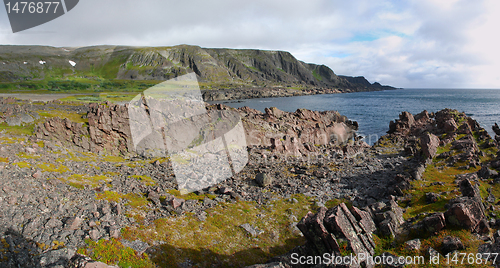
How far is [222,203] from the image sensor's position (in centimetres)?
1900

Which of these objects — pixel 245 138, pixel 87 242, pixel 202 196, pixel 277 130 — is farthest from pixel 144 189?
pixel 277 130

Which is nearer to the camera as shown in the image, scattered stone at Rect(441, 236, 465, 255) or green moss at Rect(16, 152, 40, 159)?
scattered stone at Rect(441, 236, 465, 255)

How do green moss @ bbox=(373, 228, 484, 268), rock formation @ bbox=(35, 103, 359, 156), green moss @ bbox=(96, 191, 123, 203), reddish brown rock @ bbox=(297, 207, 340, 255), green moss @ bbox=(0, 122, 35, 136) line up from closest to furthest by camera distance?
green moss @ bbox=(373, 228, 484, 268)
reddish brown rock @ bbox=(297, 207, 340, 255)
green moss @ bbox=(96, 191, 123, 203)
green moss @ bbox=(0, 122, 35, 136)
rock formation @ bbox=(35, 103, 359, 156)

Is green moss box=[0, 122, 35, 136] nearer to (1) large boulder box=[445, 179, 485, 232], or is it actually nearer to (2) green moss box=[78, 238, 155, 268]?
(2) green moss box=[78, 238, 155, 268]

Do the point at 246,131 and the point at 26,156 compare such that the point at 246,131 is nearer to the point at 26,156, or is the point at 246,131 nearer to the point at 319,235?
the point at 26,156

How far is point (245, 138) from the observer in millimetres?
37406

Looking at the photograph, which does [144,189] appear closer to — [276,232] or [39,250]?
[39,250]

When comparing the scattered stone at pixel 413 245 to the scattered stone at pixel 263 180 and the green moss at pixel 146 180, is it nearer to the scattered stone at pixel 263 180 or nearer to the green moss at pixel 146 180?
the scattered stone at pixel 263 180

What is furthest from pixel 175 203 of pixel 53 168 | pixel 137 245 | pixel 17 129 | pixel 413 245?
pixel 17 129

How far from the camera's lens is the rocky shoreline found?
1172cm

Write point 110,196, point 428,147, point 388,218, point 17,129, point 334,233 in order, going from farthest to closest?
point 428,147 < point 17,129 < point 110,196 < point 388,218 < point 334,233

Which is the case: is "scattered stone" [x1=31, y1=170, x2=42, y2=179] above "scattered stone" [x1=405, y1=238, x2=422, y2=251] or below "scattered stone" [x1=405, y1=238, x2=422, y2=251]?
above

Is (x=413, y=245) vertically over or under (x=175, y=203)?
over

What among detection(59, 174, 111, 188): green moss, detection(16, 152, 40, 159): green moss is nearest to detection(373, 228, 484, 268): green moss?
detection(59, 174, 111, 188): green moss
